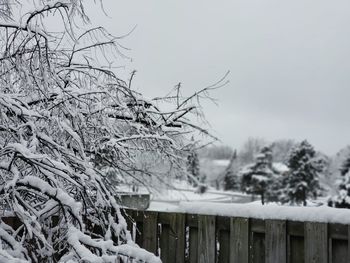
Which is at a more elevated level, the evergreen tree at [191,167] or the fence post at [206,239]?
the evergreen tree at [191,167]

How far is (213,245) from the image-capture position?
291 cm

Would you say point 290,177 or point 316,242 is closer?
point 316,242

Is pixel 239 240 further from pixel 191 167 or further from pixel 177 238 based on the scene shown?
pixel 191 167

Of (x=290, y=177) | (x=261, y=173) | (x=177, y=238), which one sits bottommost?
(x=290, y=177)

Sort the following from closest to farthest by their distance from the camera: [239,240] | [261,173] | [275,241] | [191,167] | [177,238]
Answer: [275,241], [239,240], [177,238], [191,167], [261,173]

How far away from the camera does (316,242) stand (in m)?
2.50

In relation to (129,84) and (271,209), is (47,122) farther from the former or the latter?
(271,209)

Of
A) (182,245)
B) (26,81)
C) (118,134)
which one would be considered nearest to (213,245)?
(182,245)

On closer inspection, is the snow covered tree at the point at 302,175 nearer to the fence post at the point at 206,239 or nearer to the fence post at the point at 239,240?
the fence post at the point at 206,239

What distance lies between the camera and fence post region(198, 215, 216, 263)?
2910mm

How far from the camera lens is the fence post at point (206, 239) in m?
2.91

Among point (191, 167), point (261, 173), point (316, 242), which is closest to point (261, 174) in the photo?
point (261, 173)

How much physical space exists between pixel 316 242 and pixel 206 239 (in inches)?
28.6

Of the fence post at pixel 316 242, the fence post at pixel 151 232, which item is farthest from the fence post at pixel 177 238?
the fence post at pixel 316 242
